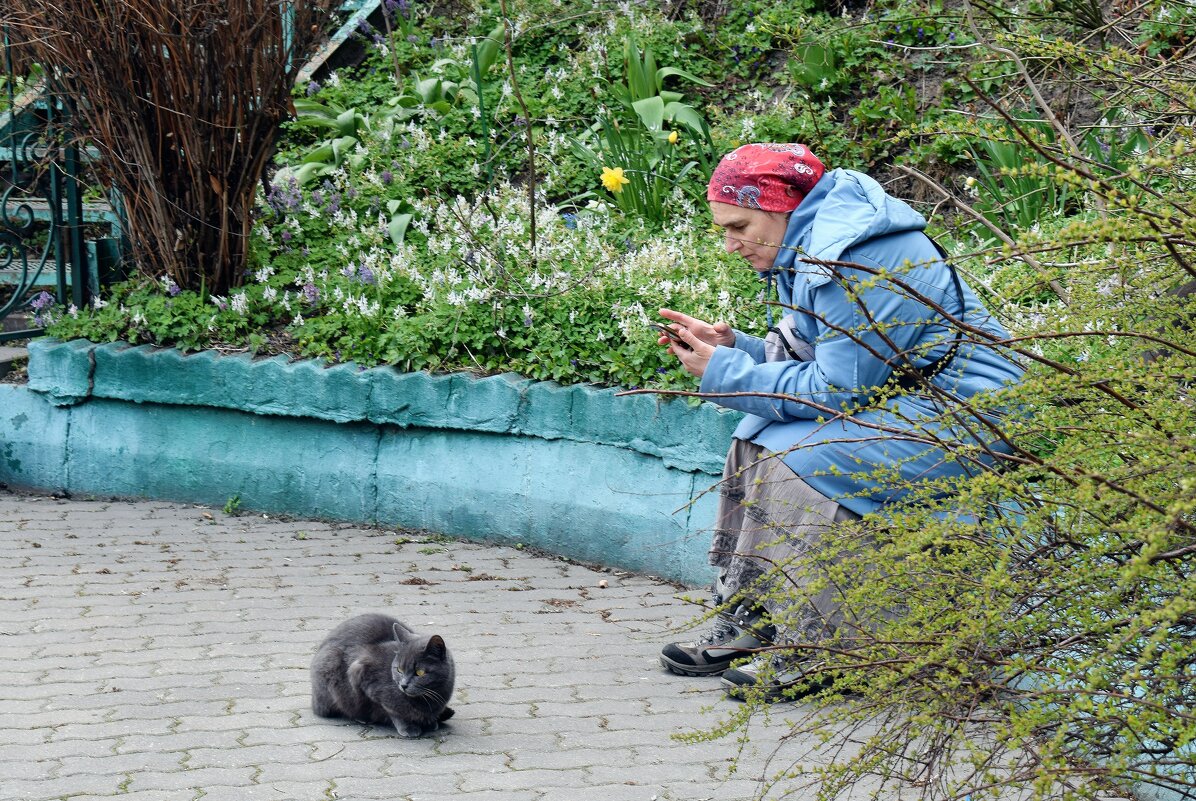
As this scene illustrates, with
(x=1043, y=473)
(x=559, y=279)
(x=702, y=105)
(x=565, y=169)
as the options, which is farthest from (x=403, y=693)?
(x=702, y=105)

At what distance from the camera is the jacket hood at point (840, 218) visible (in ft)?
12.7

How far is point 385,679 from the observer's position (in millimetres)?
3883

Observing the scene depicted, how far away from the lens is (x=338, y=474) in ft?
20.5

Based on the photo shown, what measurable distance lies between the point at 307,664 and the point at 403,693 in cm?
79

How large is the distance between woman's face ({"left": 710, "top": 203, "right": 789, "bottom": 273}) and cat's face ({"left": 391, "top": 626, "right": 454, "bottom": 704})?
5.10 feet

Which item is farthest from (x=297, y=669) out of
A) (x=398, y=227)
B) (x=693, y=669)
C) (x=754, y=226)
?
(x=398, y=227)

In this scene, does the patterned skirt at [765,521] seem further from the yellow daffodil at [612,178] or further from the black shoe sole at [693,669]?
the yellow daffodil at [612,178]

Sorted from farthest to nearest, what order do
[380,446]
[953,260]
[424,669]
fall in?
[380,446] < [424,669] < [953,260]

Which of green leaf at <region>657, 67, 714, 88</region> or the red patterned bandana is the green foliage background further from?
the red patterned bandana

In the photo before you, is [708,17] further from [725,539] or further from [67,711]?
[67,711]

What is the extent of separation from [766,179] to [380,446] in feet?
9.06

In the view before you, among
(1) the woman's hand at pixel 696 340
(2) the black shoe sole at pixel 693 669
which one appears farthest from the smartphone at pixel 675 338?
(2) the black shoe sole at pixel 693 669

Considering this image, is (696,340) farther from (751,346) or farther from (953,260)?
(953,260)

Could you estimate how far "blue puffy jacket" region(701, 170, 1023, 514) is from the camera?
3713 mm
